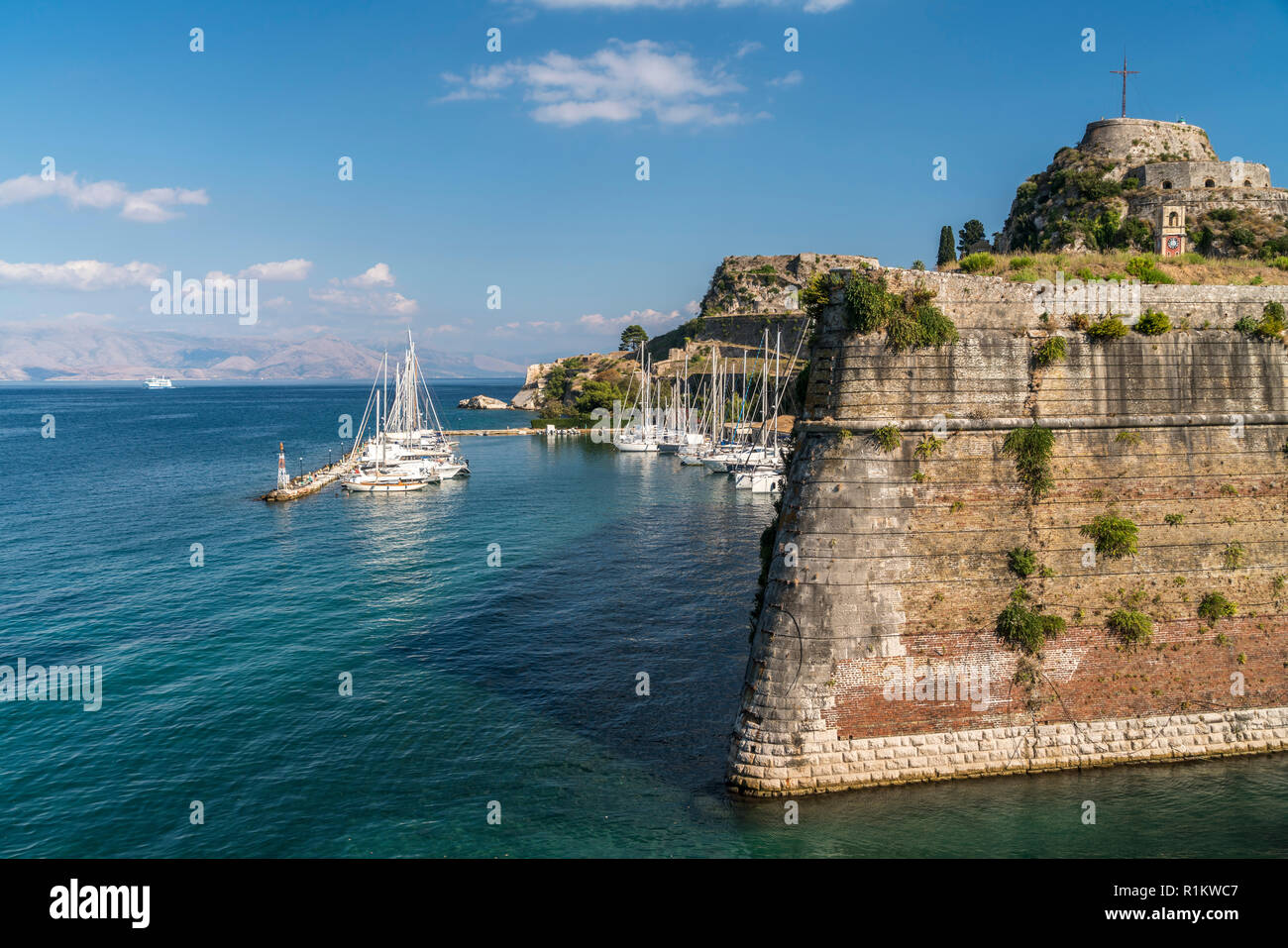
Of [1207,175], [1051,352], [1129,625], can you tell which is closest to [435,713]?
[1129,625]

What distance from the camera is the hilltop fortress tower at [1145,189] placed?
3484 centimetres

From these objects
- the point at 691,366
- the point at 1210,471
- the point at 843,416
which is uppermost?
the point at 691,366

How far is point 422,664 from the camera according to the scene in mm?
28047

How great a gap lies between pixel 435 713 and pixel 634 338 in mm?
143990

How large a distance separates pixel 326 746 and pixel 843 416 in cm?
1759

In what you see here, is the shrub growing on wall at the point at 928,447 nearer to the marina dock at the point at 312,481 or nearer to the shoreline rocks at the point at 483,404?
the marina dock at the point at 312,481

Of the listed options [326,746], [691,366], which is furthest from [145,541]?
[691,366]

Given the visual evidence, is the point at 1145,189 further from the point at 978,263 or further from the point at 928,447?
the point at 928,447

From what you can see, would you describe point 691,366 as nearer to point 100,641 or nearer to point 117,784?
point 100,641

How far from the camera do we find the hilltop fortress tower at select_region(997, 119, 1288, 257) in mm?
34844

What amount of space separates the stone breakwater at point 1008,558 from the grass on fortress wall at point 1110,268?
1.12 meters

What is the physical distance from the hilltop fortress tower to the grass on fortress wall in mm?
13052

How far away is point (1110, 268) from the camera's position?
65.1 ft

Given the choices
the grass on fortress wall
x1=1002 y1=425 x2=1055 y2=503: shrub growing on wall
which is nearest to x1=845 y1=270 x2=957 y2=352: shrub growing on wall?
the grass on fortress wall
